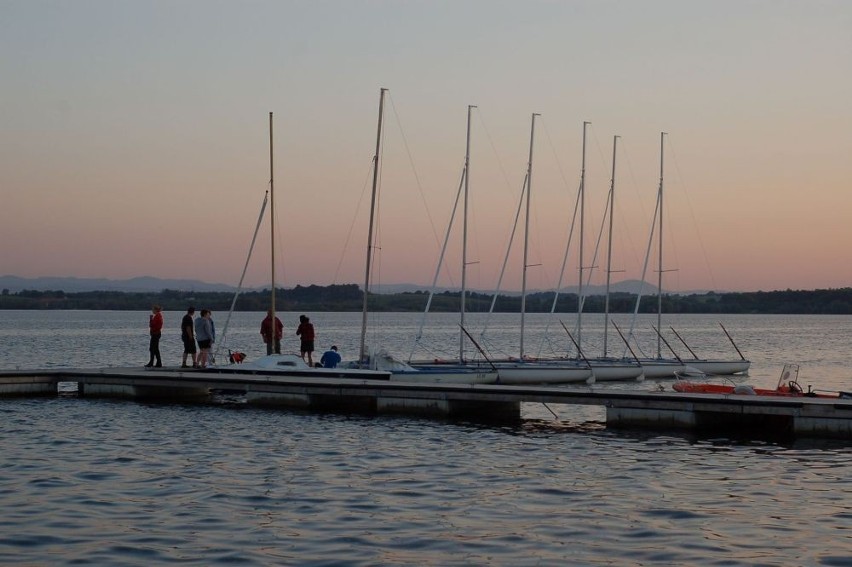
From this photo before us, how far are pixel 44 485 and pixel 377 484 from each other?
4.84m

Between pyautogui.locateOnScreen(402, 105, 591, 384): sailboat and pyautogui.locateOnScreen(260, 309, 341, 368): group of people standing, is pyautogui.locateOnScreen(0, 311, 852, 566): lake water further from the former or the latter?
pyautogui.locateOnScreen(402, 105, 591, 384): sailboat

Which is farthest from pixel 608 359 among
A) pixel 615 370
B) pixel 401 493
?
pixel 401 493

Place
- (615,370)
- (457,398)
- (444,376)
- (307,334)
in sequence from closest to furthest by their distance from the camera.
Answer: (457,398) → (307,334) → (444,376) → (615,370)

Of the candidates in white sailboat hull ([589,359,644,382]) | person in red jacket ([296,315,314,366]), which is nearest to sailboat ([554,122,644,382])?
white sailboat hull ([589,359,644,382])

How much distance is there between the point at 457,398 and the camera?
24031mm

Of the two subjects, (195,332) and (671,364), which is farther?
(671,364)

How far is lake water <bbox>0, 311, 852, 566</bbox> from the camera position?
1209cm

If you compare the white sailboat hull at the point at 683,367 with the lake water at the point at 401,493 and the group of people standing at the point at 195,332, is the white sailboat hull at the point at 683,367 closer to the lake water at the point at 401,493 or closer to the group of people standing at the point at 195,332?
the lake water at the point at 401,493

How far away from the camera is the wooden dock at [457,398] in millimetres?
21109

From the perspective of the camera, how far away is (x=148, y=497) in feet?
48.5

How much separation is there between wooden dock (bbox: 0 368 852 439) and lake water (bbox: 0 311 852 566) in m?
0.63

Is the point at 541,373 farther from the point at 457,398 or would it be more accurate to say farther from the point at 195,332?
the point at 195,332

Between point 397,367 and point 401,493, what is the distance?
13.8 meters

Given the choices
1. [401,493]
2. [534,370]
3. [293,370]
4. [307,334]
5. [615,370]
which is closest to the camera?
[401,493]
